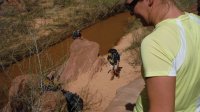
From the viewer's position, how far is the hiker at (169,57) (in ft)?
4.56

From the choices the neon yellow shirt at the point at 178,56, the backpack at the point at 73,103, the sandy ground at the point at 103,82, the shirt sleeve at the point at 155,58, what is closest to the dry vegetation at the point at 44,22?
the sandy ground at the point at 103,82

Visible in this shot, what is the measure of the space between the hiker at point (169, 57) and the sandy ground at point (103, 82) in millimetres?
4510

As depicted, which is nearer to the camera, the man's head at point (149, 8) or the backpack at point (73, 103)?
the man's head at point (149, 8)

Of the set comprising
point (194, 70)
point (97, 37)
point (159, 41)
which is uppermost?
point (159, 41)

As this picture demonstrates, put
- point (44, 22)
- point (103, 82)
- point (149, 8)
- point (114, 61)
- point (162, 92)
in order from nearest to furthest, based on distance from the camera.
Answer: point (162, 92) < point (149, 8) < point (103, 82) < point (114, 61) < point (44, 22)

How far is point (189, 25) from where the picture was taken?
5.04 ft

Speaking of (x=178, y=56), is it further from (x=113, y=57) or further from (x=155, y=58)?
(x=113, y=57)

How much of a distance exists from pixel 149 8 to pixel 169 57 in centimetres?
20

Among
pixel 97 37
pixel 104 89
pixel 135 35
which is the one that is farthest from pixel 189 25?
pixel 97 37

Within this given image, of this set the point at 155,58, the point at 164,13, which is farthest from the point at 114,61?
the point at 155,58

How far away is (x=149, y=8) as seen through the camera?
58.7 inches

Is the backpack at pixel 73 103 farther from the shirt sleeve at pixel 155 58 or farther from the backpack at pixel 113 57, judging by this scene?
the shirt sleeve at pixel 155 58

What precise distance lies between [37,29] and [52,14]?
1.13 metres

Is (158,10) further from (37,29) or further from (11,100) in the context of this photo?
(37,29)
